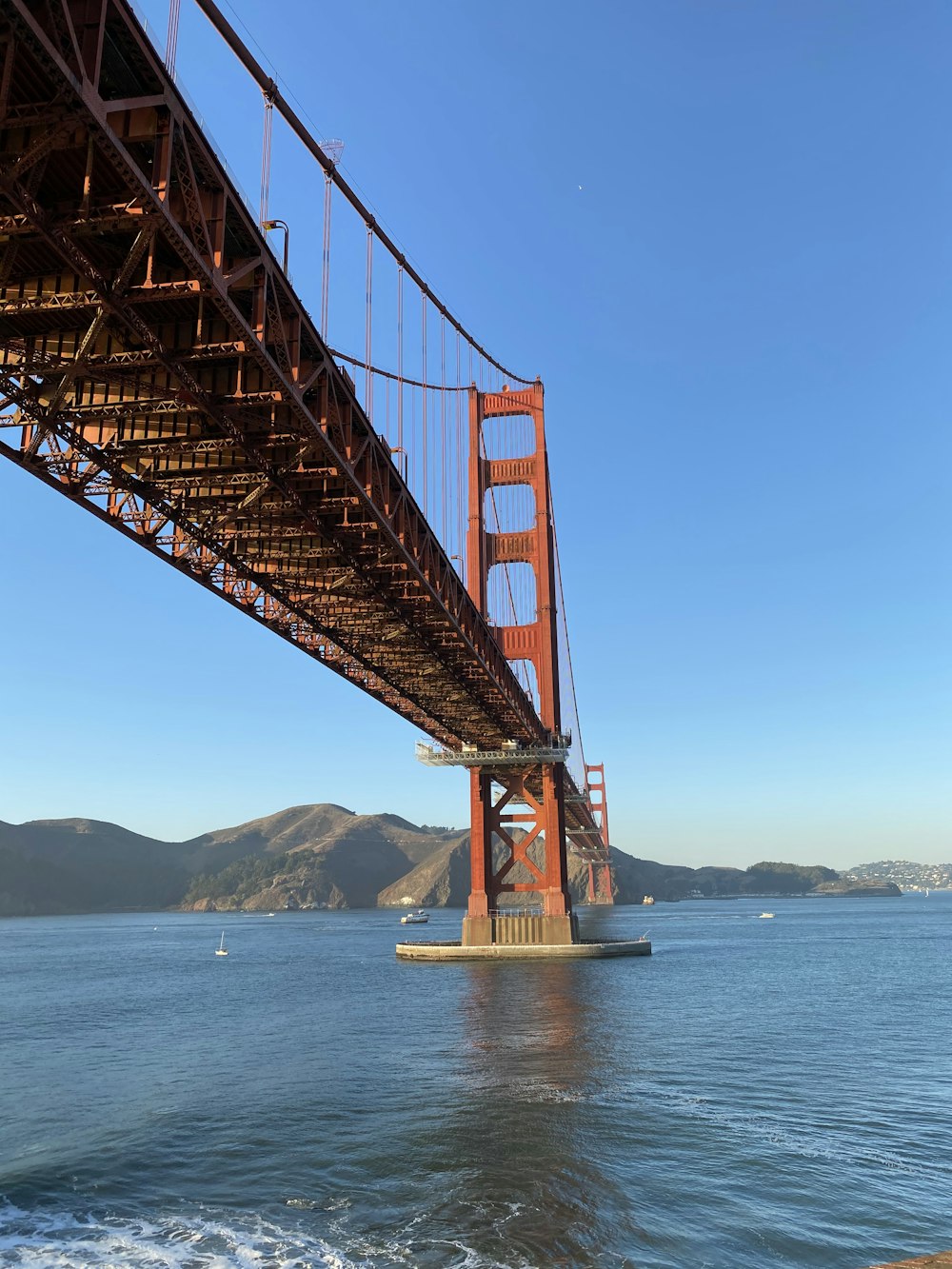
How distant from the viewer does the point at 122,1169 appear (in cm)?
1481

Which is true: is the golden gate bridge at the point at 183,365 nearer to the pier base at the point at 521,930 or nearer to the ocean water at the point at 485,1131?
the ocean water at the point at 485,1131

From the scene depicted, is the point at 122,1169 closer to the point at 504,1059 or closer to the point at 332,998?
the point at 504,1059

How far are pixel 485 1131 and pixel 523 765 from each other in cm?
3659

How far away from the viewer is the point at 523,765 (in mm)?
52469

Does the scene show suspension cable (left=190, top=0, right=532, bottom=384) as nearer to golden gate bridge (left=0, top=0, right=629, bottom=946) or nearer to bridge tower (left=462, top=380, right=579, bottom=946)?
golden gate bridge (left=0, top=0, right=629, bottom=946)

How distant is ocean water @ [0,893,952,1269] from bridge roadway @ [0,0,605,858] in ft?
34.6

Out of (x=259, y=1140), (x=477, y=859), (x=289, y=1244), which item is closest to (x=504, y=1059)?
(x=259, y=1140)

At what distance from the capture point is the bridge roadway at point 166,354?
28.7 ft

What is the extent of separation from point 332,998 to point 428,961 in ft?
46.4

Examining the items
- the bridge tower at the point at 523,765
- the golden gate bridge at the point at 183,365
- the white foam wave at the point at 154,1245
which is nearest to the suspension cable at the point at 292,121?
the golden gate bridge at the point at 183,365

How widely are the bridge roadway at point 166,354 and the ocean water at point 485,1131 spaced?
34.6 ft

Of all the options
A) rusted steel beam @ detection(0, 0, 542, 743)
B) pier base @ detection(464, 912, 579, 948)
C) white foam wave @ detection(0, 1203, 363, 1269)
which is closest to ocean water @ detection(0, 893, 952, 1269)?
white foam wave @ detection(0, 1203, 363, 1269)

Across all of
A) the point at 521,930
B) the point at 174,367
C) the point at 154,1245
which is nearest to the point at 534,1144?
the point at 154,1245

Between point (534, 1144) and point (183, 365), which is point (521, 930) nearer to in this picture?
point (534, 1144)
